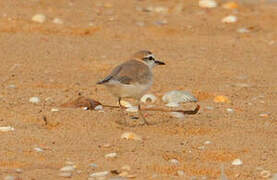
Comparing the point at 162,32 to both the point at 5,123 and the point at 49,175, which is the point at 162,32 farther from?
the point at 49,175

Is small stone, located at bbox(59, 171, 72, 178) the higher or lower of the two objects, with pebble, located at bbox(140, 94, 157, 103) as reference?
higher

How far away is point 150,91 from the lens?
28.5 feet

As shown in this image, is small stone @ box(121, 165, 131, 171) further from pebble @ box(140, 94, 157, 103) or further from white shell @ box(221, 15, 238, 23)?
white shell @ box(221, 15, 238, 23)

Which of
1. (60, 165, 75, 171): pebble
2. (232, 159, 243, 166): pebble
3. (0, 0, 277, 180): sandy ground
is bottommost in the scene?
(0, 0, 277, 180): sandy ground

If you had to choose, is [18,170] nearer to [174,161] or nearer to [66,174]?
[66,174]

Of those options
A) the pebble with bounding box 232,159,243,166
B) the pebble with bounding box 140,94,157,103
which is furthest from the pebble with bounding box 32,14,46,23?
the pebble with bounding box 232,159,243,166

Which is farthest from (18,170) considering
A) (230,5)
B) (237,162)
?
(230,5)

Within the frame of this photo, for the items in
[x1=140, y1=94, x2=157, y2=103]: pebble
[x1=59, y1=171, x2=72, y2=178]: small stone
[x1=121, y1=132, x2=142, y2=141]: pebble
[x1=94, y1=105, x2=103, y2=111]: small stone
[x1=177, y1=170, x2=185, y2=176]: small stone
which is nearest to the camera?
[x1=59, y1=171, x2=72, y2=178]: small stone

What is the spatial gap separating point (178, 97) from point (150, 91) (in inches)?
27.7

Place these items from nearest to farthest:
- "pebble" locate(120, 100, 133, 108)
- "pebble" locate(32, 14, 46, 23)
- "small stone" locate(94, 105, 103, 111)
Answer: "small stone" locate(94, 105, 103, 111) < "pebble" locate(120, 100, 133, 108) < "pebble" locate(32, 14, 46, 23)

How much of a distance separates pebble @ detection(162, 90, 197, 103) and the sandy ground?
136mm

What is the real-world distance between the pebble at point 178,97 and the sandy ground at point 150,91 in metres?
0.14

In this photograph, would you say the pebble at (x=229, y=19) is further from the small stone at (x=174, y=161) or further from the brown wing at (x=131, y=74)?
the small stone at (x=174, y=161)

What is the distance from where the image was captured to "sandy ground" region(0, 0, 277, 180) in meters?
5.83
